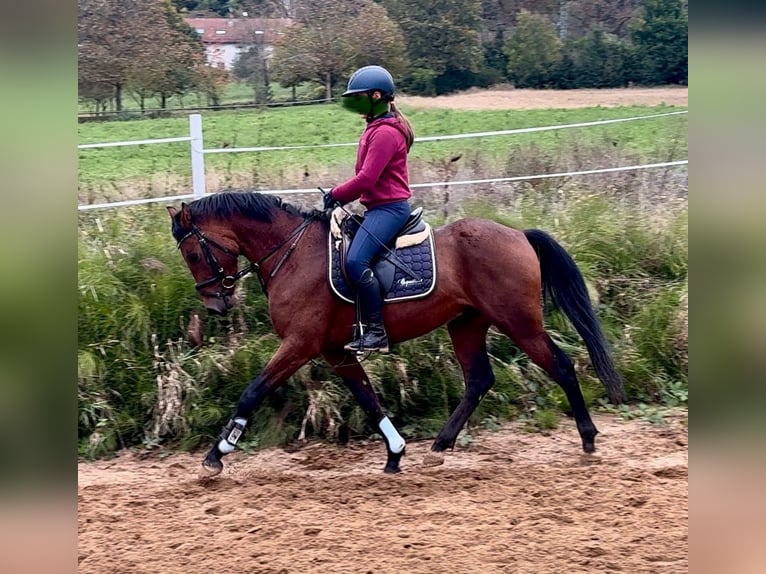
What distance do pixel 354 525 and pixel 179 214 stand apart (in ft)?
8.18

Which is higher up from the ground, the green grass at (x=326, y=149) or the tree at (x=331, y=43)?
the tree at (x=331, y=43)

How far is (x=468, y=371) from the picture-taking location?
227 inches

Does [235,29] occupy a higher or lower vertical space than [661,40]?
higher

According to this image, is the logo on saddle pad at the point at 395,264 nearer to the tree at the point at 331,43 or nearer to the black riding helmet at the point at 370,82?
the black riding helmet at the point at 370,82

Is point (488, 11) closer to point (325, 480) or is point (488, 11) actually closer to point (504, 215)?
point (504, 215)

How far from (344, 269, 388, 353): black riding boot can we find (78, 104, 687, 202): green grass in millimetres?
4170

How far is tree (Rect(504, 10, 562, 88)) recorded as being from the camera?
1536 cm

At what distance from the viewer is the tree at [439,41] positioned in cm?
1457

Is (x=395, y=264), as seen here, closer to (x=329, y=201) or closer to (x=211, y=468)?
(x=329, y=201)

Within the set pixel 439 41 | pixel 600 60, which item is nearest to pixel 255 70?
pixel 439 41

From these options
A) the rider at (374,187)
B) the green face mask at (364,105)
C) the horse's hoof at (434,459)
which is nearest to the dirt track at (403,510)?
the horse's hoof at (434,459)

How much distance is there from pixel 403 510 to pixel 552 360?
1.60m

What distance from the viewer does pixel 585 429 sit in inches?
224

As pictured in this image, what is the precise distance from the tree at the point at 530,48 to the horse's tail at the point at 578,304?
34.1 feet
